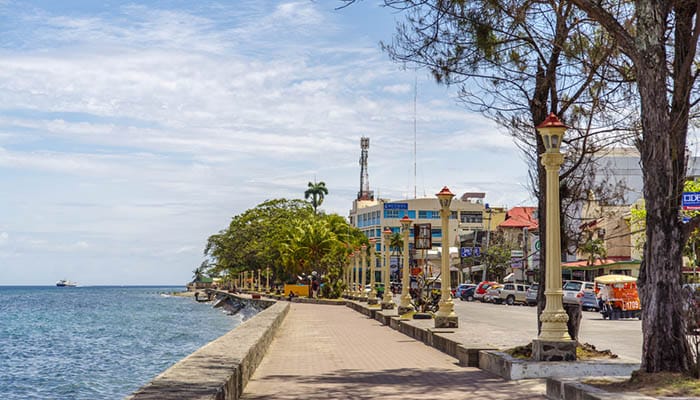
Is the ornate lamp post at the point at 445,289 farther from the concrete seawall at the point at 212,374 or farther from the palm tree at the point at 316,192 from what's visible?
the palm tree at the point at 316,192

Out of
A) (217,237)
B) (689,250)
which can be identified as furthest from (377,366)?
(217,237)

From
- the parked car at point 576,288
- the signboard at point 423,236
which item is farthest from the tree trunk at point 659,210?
the parked car at point 576,288

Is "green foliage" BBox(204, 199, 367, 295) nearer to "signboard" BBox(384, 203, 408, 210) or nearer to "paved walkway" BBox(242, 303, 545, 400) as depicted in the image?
"signboard" BBox(384, 203, 408, 210)

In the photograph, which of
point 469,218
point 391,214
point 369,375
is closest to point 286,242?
point 391,214

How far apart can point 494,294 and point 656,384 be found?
5059cm

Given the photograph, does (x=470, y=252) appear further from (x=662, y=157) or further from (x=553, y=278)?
(x=662, y=157)

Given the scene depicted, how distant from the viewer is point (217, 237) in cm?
10788

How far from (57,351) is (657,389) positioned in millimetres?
38306

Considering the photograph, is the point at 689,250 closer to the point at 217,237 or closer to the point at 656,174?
the point at 656,174

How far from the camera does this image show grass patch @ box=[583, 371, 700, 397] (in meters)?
8.53

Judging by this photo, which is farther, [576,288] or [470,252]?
[470,252]

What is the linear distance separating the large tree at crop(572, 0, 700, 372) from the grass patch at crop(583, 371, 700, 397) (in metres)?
0.27

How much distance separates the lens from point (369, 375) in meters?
13.1

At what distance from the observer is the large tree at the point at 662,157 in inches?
378
